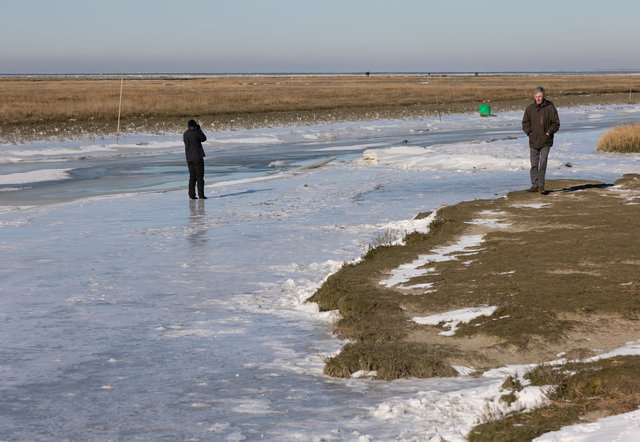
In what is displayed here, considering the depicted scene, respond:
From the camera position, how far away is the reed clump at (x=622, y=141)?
82.8ft

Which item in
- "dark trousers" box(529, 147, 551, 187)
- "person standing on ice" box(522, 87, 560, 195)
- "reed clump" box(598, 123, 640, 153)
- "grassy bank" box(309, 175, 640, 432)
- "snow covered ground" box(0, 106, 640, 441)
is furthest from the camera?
"reed clump" box(598, 123, 640, 153)

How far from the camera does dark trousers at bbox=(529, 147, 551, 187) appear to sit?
1423 cm

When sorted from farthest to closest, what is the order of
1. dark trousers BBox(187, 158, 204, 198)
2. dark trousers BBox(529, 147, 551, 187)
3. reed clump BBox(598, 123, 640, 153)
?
1. reed clump BBox(598, 123, 640, 153)
2. dark trousers BBox(187, 158, 204, 198)
3. dark trousers BBox(529, 147, 551, 187)

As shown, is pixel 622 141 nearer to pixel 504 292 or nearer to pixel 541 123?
pixel 541 123

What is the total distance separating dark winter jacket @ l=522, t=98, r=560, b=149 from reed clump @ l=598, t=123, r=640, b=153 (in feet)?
40.6

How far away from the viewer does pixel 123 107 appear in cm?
5112

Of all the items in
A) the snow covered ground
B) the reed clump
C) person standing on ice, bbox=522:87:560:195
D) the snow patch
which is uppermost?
person standing on ice, bbox=522:87:560:195

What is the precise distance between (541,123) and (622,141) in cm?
1270

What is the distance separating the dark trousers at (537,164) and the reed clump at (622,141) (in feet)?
38.0

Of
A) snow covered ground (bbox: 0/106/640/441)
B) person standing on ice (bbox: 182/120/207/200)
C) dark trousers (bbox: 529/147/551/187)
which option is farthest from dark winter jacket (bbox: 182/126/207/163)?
dark trousers (bbox: 529/147/551/187)

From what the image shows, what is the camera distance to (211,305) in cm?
831

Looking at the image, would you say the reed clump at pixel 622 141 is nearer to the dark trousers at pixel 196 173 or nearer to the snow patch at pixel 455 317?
the dark trousers at pixel 196 173

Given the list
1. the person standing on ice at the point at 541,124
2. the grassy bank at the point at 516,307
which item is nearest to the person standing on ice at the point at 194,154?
the grassy bank at the point at 516,307

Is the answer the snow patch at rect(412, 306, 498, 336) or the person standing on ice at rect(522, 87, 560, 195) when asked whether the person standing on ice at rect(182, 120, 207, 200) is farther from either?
the snow patch at rect(412, 306, 498, 336)
